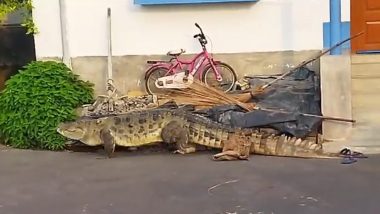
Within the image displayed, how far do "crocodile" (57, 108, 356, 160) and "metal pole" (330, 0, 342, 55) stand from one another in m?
1.41

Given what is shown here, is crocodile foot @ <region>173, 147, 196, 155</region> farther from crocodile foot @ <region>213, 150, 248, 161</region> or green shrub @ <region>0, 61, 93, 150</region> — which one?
green shrub @ <region>0, 61, 93, 150</region>

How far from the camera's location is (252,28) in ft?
30.1

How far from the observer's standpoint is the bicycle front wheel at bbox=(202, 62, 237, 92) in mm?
9070

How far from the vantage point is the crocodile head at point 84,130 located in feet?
26.6

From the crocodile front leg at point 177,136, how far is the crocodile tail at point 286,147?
77 centimetres

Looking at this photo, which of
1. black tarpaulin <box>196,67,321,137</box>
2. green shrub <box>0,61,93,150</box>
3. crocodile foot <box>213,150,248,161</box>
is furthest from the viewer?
green shrub <box>0,61,93,150</box>

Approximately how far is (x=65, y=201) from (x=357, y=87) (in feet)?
12.9

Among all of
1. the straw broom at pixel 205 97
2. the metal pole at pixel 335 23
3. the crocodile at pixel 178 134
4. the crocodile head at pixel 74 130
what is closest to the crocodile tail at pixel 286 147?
the crocodile at pixel 178 134

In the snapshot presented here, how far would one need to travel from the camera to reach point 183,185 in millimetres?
6695

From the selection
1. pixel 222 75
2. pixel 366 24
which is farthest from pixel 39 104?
pixel 366 24

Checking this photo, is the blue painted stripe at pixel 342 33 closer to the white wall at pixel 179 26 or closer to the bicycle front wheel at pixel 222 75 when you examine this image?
the white wall at pixel 179 26

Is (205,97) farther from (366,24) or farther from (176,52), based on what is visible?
(366,24)

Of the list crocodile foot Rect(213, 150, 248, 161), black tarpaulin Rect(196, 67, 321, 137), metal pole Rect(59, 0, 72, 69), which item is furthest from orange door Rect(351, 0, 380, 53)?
metal pole Rect(59, 0, 72, 69)

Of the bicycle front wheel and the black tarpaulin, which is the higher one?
the bicycle front wheel
